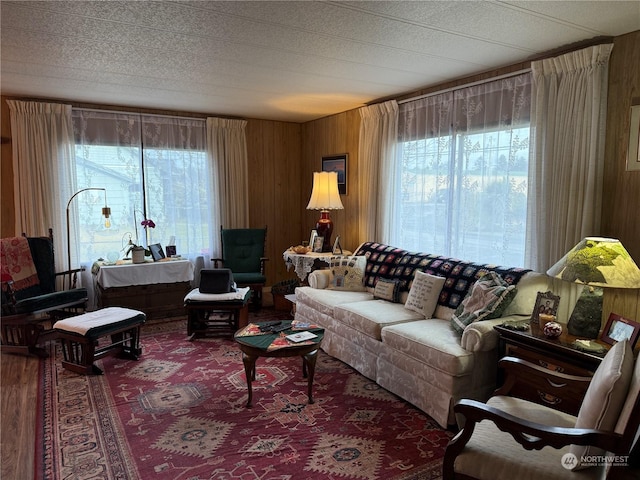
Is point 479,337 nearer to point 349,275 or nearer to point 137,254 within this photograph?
point 349,275

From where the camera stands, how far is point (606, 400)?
4.99ft

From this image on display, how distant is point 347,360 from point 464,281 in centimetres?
118

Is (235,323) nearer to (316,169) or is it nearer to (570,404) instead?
(316,169)

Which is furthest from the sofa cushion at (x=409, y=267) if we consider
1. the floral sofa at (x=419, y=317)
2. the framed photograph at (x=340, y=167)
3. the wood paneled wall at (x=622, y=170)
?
the framed photograph at (x=340, y=167)

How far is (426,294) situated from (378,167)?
5.78 feet

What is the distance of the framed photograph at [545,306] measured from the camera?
2697 millimetres

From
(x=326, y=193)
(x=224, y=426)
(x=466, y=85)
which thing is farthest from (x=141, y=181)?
(x=466, y=85)

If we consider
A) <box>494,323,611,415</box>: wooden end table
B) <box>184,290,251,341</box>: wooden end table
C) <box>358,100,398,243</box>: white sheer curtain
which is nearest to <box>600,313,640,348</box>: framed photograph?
<box>494,323,611,415</box>: wooden end table

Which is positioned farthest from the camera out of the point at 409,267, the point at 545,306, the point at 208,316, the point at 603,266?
the point at 208,316

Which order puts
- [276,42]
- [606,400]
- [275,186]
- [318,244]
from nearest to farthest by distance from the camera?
[606,400], [276,42], [318,244], [275,186]

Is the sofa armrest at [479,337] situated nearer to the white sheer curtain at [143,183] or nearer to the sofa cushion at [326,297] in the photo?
the sofa cushion at [326,297]

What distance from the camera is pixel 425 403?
2826 millimetres

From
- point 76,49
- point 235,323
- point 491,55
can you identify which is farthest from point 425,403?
point 76,49

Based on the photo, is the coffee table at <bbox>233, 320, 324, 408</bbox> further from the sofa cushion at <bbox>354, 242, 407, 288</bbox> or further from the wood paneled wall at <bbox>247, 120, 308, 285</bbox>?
the wood paneled wall at <bbox>247, 120, 308, 285</bbox>
